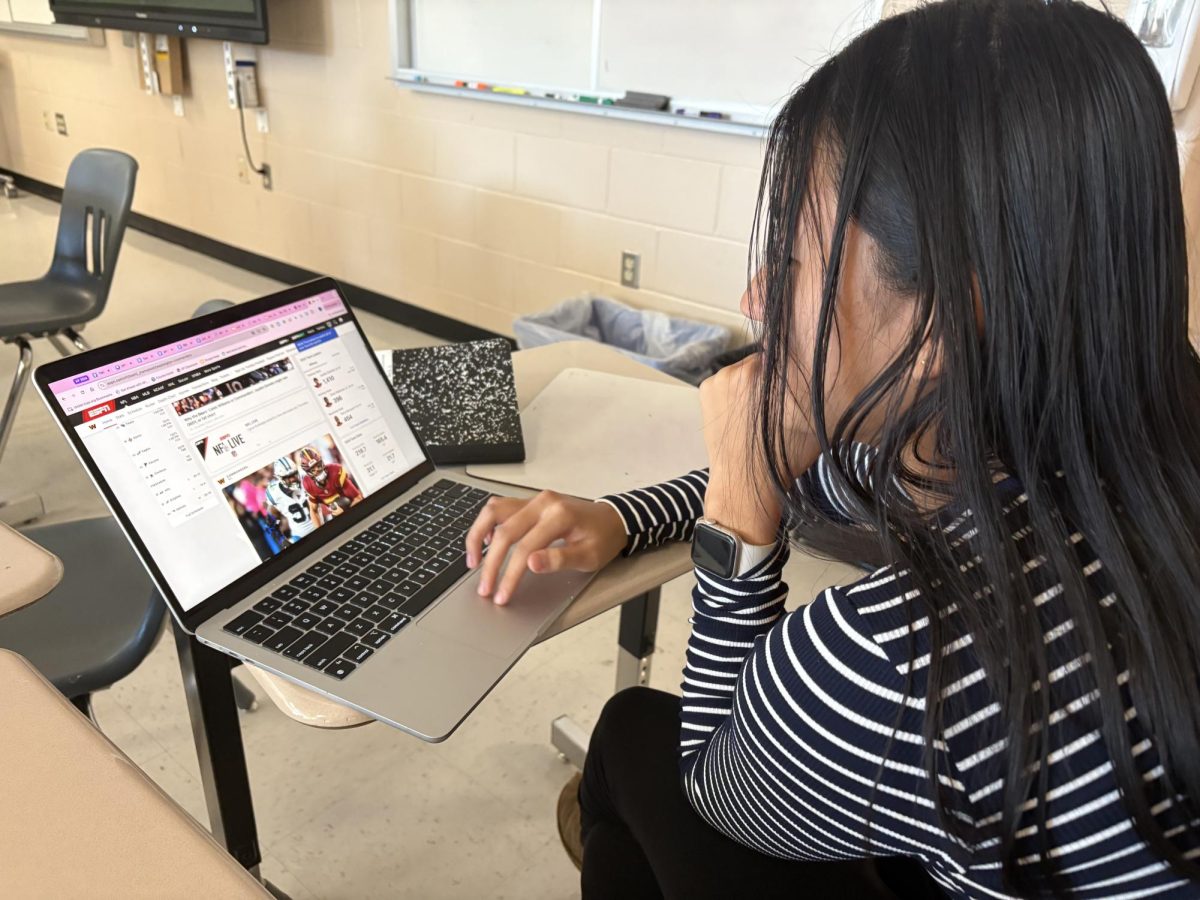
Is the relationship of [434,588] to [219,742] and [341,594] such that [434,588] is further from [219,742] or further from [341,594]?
[219,742]

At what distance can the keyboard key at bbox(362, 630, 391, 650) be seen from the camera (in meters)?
0.74

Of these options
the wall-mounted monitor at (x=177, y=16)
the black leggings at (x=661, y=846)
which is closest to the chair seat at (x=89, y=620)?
the black leggings at (x=661, y=846)

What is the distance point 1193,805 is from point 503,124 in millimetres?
2866

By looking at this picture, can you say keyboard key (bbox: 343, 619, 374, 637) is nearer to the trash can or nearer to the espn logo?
the espn logo

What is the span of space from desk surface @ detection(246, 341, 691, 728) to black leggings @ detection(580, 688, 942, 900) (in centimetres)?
17

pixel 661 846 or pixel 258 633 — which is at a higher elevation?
pixel 258 633

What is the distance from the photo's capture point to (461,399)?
1.12 meters

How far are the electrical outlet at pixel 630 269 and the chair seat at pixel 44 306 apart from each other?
150 centimetres

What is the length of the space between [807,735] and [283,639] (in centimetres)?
43

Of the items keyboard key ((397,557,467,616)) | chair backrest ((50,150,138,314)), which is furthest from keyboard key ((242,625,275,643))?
chair backrest ((50,150,138,314))

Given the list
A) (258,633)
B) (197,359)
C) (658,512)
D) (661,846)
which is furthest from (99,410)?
(661,846)

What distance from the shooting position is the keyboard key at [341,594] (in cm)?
79

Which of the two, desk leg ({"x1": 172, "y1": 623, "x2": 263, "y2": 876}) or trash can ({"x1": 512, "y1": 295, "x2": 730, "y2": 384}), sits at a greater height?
desk leg ({"x1": 172, "y1": 623, "x2": 263, "y2": 876})

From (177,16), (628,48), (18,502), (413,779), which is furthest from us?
(177,16)
